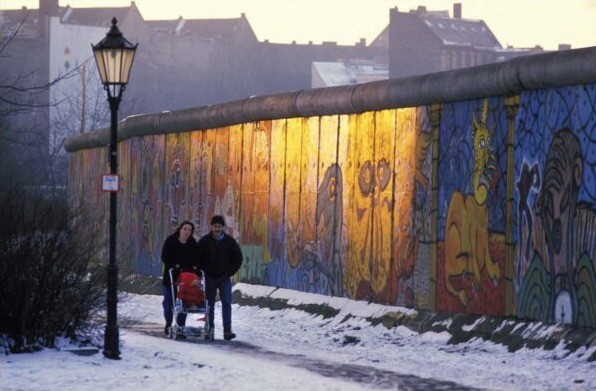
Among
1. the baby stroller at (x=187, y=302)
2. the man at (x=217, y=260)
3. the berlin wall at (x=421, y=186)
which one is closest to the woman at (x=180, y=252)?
the man at (x=217, y=260)

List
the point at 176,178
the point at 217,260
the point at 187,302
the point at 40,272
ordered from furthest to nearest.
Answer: the point at 176,178, the point at 217,260, the point at 187,302, the point at 40,272

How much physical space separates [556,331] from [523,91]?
3.24 m

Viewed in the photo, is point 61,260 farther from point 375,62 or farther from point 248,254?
point 375,62

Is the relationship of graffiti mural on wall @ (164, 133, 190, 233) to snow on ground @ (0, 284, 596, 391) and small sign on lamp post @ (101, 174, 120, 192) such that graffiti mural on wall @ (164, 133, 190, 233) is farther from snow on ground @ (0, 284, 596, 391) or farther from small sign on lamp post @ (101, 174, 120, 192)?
small sign on lamp post @ (101, 174, 120, 192)

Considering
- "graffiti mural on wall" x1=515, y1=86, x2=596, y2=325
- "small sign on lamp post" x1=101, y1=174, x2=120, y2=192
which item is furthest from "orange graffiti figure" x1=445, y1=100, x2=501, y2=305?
"small sign on lamp post" x1=101, y1=174, x2=120, y2=192

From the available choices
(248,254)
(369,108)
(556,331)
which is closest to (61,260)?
(556,331)

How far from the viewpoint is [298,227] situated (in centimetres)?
2697

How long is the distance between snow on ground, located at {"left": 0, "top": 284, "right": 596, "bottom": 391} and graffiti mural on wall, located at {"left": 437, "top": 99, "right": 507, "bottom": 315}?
781mm

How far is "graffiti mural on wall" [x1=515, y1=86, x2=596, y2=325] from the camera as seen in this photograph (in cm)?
1789

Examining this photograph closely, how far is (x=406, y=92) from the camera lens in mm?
22688

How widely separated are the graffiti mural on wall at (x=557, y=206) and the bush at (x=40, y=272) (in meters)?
5.27

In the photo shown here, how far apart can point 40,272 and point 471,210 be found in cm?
618

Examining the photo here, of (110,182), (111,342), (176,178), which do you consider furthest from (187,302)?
(176,178)

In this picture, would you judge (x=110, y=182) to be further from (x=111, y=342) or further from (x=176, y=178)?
(x=176, y=178)
